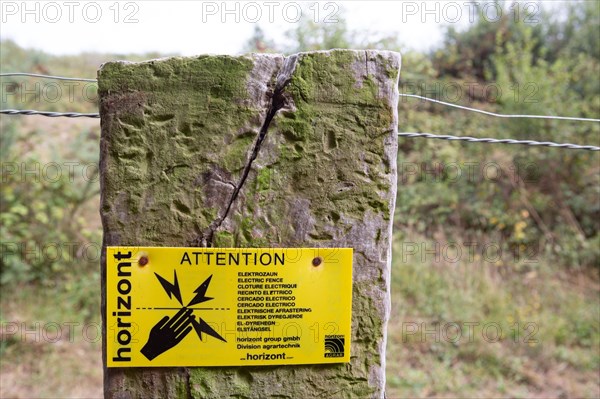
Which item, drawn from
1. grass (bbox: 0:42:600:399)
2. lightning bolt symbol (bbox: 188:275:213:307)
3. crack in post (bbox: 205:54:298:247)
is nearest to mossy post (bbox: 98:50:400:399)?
crack in post (bbox: 205:54:298:247)

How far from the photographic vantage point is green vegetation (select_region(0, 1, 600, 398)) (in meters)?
3.65

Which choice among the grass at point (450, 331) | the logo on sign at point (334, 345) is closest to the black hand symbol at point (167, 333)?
the logo on sign at point (334, 345)

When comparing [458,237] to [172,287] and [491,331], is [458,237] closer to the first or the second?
[491,331]

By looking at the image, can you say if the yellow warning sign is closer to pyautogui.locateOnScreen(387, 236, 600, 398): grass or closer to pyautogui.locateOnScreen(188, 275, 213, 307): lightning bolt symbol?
pyautogui.locateOnScreen(188, 275, 213, 307): lightning bolt symbol

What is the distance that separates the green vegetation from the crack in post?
249 centimetres

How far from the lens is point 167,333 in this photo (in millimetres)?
1376

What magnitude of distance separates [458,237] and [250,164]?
417 centimetres

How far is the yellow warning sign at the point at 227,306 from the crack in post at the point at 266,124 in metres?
0.07

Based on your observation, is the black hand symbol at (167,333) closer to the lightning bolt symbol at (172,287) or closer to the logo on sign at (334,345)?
the lightning bolt symbol at (172,287)

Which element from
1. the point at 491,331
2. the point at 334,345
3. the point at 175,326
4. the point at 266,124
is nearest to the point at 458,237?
the point at 491,331

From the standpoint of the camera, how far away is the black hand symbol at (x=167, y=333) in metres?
1.37

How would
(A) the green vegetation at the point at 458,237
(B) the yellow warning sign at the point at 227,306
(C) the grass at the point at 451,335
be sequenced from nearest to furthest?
1. (B) the yellow warning sign at the point at 227,306
2. (C) the grass at the point at 451,335
3. (A) the green vegetation at the point at 458,237

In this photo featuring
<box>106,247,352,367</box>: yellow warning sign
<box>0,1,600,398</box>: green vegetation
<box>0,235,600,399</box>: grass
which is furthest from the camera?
<box>0,1,600,398</box>: green vegetation

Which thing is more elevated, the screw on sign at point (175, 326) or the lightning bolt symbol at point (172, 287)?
the lightning bolt symbol at point (172, 287)
